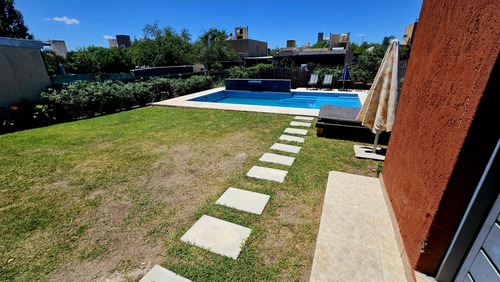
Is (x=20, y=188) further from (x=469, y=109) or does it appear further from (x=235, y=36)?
(x=235, y=36)

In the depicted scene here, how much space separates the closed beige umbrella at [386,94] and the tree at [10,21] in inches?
1990

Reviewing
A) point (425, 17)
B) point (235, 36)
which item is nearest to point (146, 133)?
point (425, 17)

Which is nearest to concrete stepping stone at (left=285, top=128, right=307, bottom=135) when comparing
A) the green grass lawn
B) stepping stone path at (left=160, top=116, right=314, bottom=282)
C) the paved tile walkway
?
the green grass lawn

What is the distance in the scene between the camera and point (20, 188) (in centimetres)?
390

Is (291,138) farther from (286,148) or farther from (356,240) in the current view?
(356,240)

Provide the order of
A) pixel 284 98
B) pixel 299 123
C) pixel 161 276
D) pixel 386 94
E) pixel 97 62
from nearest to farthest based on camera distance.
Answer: pixel 161 276 < pixel 386 94 < pixel 299 123 < pixel 284 98 < pixel 97 62

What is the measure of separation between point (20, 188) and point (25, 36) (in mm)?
50198

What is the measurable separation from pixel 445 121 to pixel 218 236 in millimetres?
2707

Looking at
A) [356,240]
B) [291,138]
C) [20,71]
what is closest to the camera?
[356,240]

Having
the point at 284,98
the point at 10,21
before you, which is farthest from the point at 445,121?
the point at 10,21

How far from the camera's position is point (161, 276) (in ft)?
7.20

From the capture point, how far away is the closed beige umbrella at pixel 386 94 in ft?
13.2

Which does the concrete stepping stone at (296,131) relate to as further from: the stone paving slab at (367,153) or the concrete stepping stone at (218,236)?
the concrete stepping stone at (218,236)

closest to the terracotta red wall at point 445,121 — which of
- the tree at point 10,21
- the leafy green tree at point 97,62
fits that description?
the leafy green tree at point 97,62
